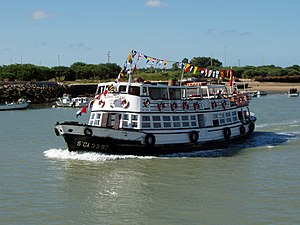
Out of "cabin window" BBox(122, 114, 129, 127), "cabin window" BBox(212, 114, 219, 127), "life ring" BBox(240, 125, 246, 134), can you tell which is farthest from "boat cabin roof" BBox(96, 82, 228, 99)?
"life ring" BBox(240, 125, 246, 134)

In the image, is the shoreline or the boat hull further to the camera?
the shoreline

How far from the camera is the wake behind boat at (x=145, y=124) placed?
92.9 feet

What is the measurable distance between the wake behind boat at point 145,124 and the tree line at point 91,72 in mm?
60165

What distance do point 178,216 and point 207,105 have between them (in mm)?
16174

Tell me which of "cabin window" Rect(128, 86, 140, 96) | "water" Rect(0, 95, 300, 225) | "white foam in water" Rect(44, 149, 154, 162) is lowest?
"water" Rect(0, 95, 300, 225)

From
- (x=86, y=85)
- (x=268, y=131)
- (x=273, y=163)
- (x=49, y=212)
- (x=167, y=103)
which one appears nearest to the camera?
(x=49, y=212)

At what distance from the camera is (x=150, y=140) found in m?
29.0

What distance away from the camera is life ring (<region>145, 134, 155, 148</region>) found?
28.9m

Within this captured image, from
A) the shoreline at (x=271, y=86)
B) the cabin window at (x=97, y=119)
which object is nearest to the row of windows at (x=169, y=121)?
the cabin window at (x=97, y=119)

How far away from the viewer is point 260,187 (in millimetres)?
22359

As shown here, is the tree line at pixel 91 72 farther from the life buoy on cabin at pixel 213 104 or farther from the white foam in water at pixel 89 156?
the white foam in water at pixel 89 156

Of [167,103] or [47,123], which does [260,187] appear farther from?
[47,123]

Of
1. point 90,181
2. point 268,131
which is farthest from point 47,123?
point 90,181

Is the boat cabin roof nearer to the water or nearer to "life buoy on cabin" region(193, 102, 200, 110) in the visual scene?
"life buoy on cabin" region(193, 102, 200, 110)
